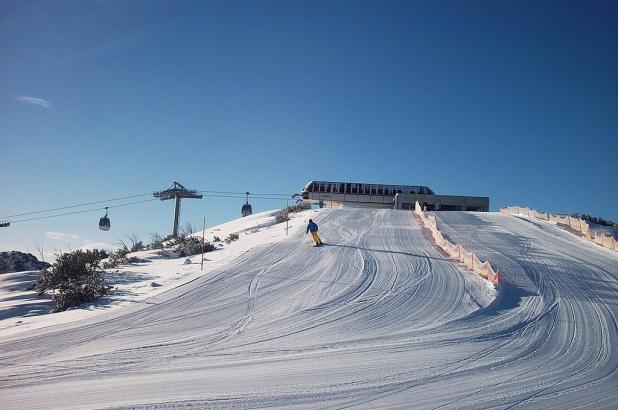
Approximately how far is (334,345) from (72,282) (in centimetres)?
787

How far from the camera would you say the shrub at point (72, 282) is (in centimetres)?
1096

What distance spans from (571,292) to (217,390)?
12.3 metres

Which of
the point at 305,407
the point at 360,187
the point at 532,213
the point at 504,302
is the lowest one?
the point at 305,407

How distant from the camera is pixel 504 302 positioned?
1205 centimetres

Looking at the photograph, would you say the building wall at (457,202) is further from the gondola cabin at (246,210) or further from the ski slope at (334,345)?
the ski slope at (334,345)

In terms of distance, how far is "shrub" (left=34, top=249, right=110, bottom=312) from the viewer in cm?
1096

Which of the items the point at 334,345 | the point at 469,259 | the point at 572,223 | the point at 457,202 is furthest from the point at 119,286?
the point at 457,202

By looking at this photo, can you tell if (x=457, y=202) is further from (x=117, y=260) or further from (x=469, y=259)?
(x=117, y=260)

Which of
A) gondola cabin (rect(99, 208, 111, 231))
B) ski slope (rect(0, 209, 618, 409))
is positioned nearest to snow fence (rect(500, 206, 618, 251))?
ski slope (rect(0, 209, 618, 409))

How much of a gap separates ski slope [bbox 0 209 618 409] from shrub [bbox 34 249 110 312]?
1838mm

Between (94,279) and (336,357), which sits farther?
(94,279)

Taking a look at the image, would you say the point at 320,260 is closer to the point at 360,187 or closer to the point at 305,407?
the point at 305,407

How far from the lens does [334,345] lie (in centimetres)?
830

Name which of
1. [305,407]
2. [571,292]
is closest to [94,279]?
[305,407]
